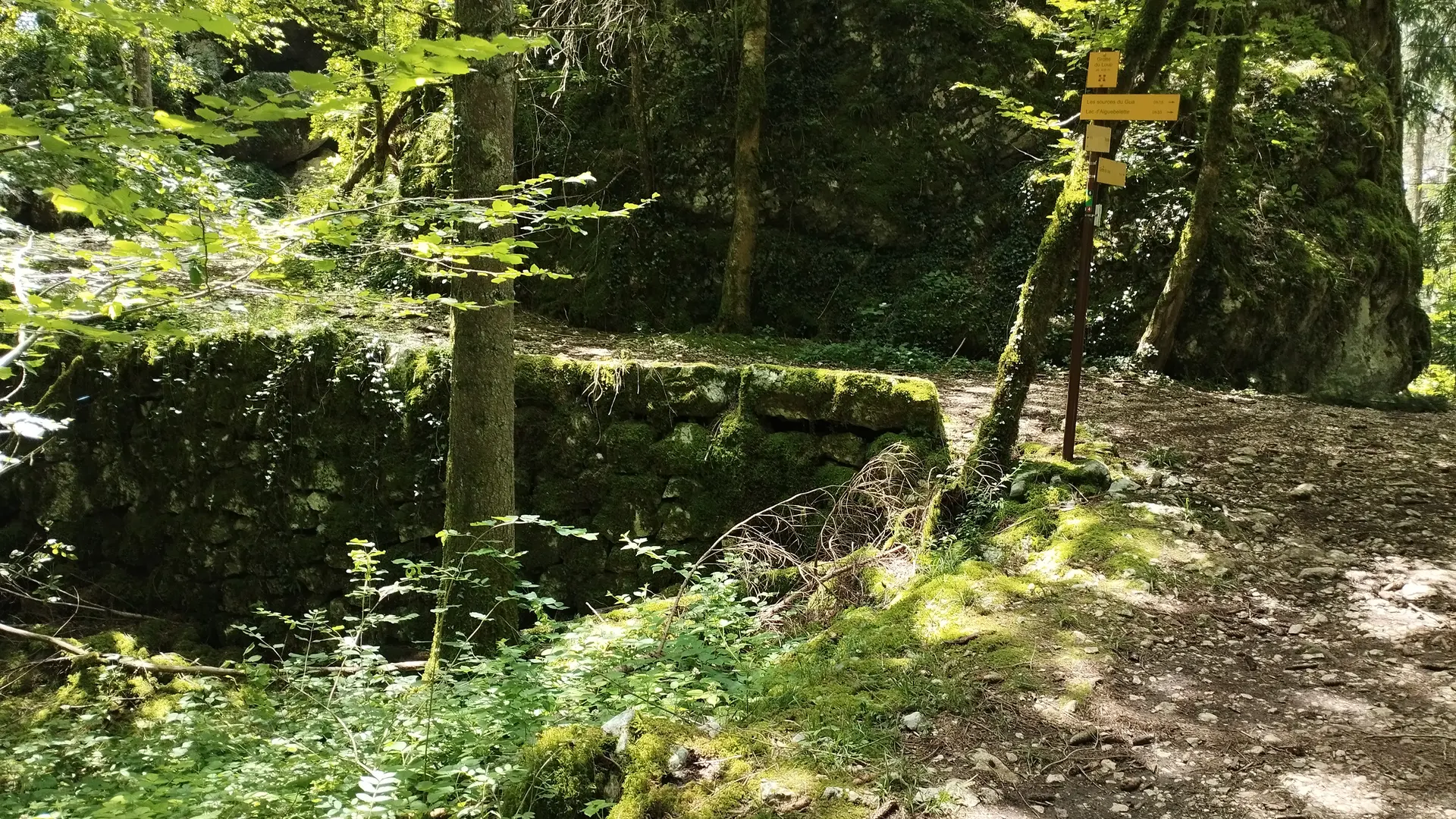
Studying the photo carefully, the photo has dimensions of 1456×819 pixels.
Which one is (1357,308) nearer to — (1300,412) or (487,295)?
(1300,412)

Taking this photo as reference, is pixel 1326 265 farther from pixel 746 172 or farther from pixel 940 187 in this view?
pixel 746 172

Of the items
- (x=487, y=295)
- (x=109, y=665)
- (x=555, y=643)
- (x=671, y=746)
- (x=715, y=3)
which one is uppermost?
(x=715, y=3)

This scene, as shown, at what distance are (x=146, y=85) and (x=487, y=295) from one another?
386 inches

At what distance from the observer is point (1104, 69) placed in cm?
493

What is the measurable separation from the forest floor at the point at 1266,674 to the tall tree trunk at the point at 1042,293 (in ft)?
2.99

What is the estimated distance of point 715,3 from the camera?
1173 centimetres

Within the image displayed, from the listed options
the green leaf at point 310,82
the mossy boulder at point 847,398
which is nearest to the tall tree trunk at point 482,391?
the green leaf at point 310,82

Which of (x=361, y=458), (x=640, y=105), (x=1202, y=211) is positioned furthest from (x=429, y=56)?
(x=640, y=105)

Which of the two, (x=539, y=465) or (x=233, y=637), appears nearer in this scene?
(x=539, y=465)

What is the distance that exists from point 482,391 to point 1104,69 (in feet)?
14.1

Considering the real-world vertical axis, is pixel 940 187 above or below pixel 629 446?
above

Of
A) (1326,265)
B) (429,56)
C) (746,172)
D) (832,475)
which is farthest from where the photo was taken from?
(746,172)

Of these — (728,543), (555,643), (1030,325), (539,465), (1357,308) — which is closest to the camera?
(555,643)

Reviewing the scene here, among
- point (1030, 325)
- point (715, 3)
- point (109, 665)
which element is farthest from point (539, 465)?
point (715, 3)
